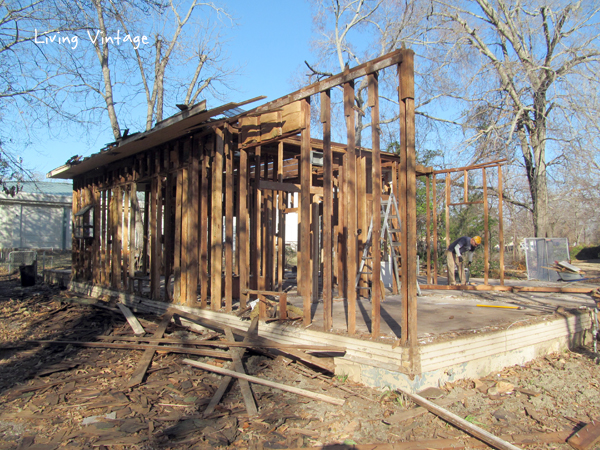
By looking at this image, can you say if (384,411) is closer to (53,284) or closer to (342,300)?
(342,300)

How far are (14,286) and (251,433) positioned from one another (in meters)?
13.5

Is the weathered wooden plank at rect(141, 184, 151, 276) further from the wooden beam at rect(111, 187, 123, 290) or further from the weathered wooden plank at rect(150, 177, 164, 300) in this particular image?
the weathered wooden plank at rect(150, 177, 164, 300)

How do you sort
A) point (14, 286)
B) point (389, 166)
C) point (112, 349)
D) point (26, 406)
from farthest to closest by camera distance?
1. point (14, 286)
2. point (389, 166)
3. point (112, 349)
4. point (26, 406)

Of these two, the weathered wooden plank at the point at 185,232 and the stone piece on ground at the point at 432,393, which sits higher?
the weathered wooden plank at the point at 185,232

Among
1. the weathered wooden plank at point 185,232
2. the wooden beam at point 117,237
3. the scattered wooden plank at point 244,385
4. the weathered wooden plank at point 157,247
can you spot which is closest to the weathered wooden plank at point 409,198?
the scattered wooden plank at point 244,385

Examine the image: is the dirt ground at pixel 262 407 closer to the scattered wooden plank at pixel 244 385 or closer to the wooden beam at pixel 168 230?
the scattered wooden plank at pixel 244 385

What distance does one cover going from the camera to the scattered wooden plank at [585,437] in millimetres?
3549

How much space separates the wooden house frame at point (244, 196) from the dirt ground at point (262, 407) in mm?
802

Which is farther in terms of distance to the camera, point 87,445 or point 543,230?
point 543,230

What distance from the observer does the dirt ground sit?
3.74m

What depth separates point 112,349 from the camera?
21.0 ft

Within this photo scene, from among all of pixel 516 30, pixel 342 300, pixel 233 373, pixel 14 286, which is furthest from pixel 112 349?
pixel 516 30

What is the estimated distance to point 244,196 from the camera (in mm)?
7258

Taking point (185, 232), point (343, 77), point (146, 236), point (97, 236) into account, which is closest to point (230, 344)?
point (185, 232)
